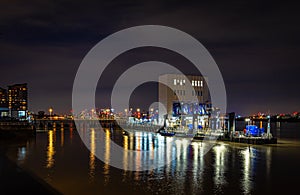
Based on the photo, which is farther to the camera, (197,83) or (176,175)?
(197,83)

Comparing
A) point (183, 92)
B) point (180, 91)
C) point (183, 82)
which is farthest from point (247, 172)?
point (183, 82)

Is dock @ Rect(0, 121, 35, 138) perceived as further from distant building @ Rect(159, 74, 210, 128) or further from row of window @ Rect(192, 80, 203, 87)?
row of window @ Rect(192, 80, 203, 87)

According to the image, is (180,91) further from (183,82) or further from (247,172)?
(247,172)

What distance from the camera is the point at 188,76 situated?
74.5 m

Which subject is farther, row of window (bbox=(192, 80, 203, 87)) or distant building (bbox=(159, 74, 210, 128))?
row of window (bbox=(192, 80, 203, 87))

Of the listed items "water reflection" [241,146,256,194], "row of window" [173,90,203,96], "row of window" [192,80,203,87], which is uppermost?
"row of window" [192,80,203,87]

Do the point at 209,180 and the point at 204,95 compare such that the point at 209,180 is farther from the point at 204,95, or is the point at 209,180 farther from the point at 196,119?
the point at 204,95

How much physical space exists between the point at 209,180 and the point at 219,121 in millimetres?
34366

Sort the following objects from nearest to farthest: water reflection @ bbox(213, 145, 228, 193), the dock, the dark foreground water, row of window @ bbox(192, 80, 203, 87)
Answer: the dark foreground water, water reflection @ bbox(213, 145, 228, 193), the dock, row of window @ bbox(192, 80, 203, 87)

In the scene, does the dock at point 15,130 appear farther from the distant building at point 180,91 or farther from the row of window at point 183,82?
the row of window at point 183,82

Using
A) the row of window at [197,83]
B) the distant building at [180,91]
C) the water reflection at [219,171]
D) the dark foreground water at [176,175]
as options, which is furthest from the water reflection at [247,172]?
the row of window at [197,83]

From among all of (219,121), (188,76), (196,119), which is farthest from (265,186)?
(188,76)

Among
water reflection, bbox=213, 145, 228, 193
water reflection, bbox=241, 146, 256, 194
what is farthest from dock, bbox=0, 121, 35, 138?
water reflection, bbox=241, 146, 256, 194

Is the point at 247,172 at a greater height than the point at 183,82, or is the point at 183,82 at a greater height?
the point at 183,82
